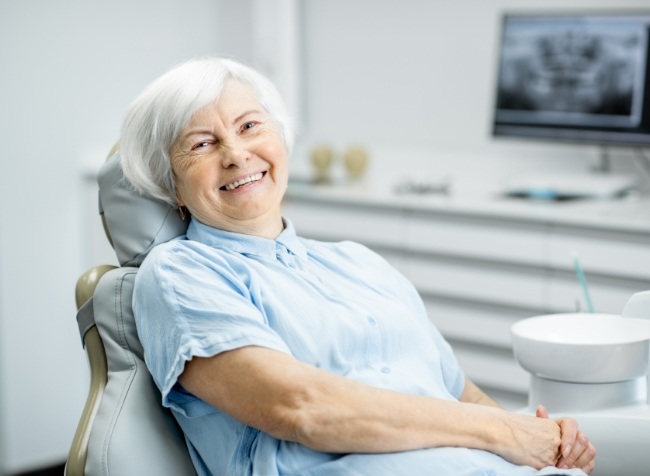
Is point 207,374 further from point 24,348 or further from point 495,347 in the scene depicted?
point 24,348

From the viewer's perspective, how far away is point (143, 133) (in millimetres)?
1685

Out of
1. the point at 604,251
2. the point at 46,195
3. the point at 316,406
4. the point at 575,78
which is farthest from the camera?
the point at 46,195

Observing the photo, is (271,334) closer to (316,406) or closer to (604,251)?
(316,406)

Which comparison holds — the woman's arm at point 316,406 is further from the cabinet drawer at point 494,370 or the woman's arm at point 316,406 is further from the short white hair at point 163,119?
the cabinet drawer at point 494,370

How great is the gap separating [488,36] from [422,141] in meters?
0.49

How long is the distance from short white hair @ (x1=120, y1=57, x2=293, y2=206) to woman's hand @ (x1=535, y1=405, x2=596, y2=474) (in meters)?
0.76

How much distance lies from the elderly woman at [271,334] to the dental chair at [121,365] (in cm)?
3

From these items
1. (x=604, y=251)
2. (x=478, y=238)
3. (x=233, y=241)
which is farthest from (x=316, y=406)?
(x=478, y=238)

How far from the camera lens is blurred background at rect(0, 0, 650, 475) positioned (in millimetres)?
3420

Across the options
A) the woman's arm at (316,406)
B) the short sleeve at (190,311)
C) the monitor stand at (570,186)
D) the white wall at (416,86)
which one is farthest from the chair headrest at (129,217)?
the white wall at (416,86)

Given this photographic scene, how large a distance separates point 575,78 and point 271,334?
2.13 metres

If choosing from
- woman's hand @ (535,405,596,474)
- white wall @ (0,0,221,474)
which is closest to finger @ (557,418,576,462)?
woman's hand @ (535,405,596,474)

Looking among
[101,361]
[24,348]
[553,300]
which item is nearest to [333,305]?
[101,361]

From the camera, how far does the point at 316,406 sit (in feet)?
4.70
